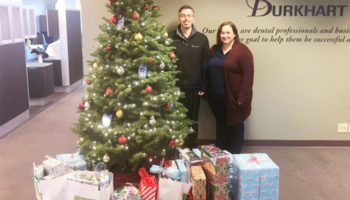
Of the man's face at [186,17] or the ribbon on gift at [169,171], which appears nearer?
the ribbon on gift at [169,171]

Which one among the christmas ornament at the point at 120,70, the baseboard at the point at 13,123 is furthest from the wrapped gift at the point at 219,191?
the baseboard at the point at 13,123

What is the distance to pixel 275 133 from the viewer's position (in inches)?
180

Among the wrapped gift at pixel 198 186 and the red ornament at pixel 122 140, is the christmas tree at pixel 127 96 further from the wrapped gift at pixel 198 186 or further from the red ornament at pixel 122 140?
the wrapped gift at pixel 198 186

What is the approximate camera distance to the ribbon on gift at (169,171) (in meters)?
2.84

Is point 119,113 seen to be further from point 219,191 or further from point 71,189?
point 219,191

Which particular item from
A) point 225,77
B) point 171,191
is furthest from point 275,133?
point 171,191

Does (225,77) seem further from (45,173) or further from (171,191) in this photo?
(45,173)

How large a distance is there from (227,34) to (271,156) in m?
1.51

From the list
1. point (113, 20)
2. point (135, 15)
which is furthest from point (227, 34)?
point (113, 20)

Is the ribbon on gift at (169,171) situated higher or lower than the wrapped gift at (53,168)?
lower

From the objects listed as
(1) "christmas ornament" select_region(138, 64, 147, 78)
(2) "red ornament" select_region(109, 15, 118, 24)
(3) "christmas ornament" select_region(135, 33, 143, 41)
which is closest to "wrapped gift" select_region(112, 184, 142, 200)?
(1) "christmas ornament" select_region(138, 64, 147, 78)

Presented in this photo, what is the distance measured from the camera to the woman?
12.5 feet

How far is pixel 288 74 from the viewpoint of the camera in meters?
4.41

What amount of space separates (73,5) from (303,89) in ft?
22.9
